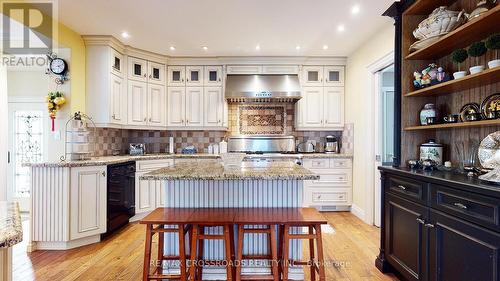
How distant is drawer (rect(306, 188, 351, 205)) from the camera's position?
447 centimetres

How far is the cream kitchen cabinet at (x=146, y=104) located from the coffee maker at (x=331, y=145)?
2.90 m

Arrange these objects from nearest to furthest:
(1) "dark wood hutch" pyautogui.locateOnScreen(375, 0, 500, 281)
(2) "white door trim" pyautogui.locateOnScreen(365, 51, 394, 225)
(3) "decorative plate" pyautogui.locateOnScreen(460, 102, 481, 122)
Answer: (1) "dark wood hutch" pyautogui.locateOnScreen(375, 0, 500, 281) < (3) "decorative plate" pyautogui.locateOnScreen(460, 102, 481, 122) < (2) "white door trim" pyautogui.locateOnScreen(365, 51, 394, 225)

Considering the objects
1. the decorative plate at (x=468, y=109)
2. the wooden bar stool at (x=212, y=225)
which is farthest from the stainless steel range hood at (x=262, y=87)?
the wooden bar stool at (x=212, y=225)

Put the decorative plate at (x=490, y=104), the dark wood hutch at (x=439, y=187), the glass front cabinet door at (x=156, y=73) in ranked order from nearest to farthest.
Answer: the dark wood hutch at (x=439, y=187) < the decorative plate at (x=490, y=104) < the glass front cabinet door at (x=156, y=73)

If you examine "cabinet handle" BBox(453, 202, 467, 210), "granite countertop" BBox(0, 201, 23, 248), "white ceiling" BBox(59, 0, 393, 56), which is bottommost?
"cabinet handle" BBox(453, 202, 467, 210)

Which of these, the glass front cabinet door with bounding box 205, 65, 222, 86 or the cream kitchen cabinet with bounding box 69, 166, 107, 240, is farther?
the glass front cabinet door with bounding box 205, 65, 222, 86

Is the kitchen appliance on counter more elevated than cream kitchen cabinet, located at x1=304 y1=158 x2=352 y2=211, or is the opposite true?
the kitchen appliance on counter

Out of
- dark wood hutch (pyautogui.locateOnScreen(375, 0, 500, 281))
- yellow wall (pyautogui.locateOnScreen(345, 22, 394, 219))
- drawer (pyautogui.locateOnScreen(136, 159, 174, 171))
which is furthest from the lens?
drawer (pyautogui.locateOnScreen(136, 159, 174, 171))

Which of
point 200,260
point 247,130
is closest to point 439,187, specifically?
point 200,260

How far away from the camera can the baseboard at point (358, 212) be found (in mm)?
4028

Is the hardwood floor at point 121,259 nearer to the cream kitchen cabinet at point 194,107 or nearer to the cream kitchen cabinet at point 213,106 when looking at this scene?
the cream kitchen cabinet at point 194,107

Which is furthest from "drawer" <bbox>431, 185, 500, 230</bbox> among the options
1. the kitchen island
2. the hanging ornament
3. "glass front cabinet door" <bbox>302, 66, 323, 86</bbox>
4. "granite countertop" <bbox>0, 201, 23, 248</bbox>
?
the hanging ornament

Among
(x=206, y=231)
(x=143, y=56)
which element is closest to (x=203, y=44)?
(x=143, y=56)

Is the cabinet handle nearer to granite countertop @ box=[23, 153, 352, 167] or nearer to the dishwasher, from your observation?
granite countertop @ box=[23, 153, 352, 167]
